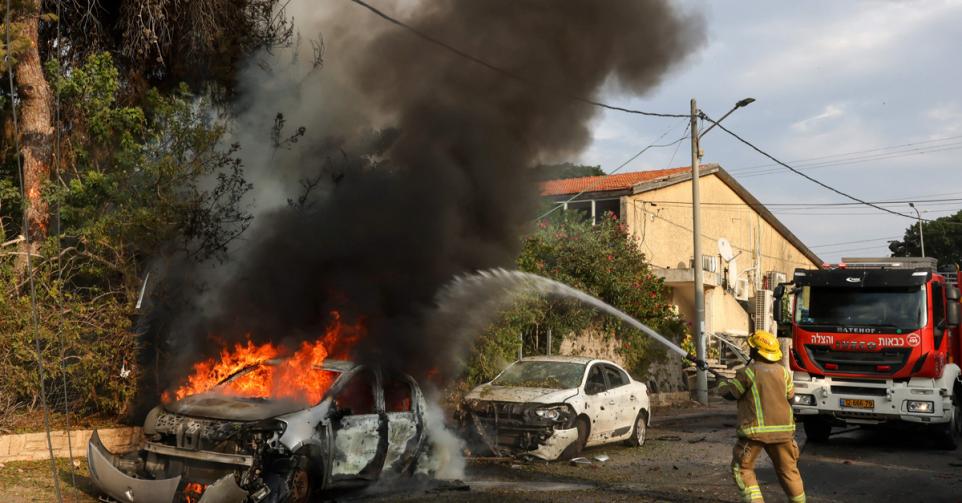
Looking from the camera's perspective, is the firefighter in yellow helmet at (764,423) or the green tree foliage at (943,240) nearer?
the firefighter in yellow helmet at (764,423)

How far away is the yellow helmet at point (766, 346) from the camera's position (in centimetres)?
705

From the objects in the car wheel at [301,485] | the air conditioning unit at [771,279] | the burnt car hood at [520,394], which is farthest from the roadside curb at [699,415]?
the air conditioning unit at [771,279]

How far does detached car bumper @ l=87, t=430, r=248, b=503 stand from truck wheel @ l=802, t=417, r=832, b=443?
986cm

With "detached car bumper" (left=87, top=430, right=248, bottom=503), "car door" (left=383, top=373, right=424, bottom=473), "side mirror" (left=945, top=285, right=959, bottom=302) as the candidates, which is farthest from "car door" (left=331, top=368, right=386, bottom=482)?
"side mirror" (left=945, top=285, right=959, bottom=302)

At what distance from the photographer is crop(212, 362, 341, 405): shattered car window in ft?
25.0

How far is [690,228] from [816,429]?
17206mm

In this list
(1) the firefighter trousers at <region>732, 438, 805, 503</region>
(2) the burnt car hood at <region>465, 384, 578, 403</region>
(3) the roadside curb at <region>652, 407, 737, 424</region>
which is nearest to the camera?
(1) the firefighter trousers at <region>732, 438, 805, 503</region>

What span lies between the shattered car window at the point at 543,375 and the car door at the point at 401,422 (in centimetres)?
286

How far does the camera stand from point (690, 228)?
29734 millimetres

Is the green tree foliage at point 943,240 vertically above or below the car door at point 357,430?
above

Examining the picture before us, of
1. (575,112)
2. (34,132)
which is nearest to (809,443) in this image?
(575,112)

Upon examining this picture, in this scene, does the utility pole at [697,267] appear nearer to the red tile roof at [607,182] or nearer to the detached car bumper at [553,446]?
the red tile roof at [607,182]

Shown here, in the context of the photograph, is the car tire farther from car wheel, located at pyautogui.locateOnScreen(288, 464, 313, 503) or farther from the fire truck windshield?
car wheel, located at pyautogui.locateOnScreen(288, 464, 313, 503)

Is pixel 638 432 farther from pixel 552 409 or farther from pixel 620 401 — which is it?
pixel 552 409
